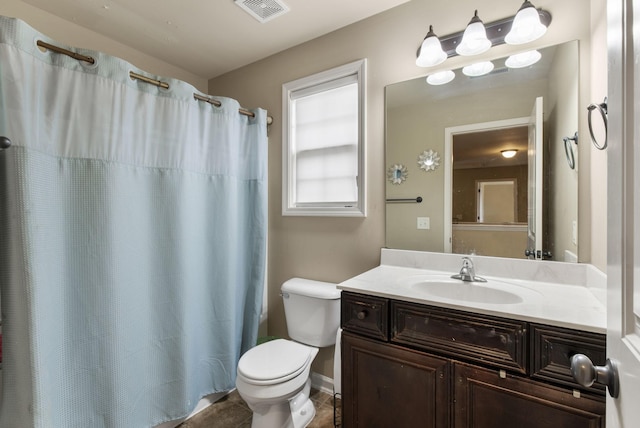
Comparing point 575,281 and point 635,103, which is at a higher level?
point 635,103

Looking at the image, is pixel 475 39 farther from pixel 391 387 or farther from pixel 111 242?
pixel 111 242

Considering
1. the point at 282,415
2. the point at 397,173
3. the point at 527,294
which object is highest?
the point at 397,173

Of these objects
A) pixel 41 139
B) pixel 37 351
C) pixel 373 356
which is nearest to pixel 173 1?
pixel 41 139

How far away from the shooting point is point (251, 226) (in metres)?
2.14

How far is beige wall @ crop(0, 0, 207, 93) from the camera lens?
1.62 meters

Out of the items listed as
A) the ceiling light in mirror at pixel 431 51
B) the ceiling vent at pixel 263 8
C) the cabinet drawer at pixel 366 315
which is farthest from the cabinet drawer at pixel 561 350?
the ceiling vent at pixel 263 8

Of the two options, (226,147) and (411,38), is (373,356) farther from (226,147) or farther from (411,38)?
Answer: (411,38)

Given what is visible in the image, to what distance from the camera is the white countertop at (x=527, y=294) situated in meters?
0.97

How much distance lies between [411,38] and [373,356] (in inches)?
66.7

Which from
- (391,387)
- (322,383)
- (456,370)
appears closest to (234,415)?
(322,383)

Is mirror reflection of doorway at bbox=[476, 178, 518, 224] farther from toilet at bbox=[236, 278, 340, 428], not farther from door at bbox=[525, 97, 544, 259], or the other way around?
toilet at bbox=[236, 278, 340, 428]

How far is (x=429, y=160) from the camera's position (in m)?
1.68

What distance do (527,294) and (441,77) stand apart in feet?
3.79

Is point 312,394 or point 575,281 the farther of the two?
point 312,394
